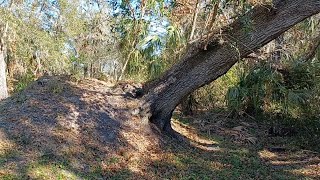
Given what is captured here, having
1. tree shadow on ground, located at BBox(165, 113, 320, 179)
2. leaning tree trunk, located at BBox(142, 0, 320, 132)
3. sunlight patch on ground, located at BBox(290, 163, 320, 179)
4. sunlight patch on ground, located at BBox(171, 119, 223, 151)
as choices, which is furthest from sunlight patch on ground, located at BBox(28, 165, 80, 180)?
sunlight patch on ground, located at BBox(290, 163, 320, 179)

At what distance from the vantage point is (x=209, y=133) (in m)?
8.31

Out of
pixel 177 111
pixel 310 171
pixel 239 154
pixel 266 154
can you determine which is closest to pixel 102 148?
pixel 239 154

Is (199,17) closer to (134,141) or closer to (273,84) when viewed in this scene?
(273,84)

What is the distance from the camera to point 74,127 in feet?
18.7

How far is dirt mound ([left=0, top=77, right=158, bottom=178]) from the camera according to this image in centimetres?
496

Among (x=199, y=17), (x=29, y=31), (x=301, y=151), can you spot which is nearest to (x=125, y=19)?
(x=199, y=17)

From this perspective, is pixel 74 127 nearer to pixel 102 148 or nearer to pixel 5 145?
pixel 102 148

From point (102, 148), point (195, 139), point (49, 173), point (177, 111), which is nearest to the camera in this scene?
point (49, 173)

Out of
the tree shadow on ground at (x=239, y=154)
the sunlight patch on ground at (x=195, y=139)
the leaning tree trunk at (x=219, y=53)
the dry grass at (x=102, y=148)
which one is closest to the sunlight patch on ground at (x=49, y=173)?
the dry grass at (x=102, y=148)

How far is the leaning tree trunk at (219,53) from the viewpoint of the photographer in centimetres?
511

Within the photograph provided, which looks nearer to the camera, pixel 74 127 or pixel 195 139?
pixel 74 127

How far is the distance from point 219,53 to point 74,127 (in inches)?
104

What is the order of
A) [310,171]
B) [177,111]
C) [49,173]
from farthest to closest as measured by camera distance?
[177,111], [310,171], [49,173]

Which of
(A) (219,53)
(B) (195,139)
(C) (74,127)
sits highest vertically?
(A) (219,53)
